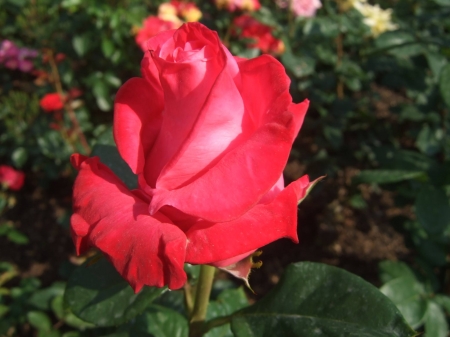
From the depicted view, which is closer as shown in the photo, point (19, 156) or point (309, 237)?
point (309, 237)

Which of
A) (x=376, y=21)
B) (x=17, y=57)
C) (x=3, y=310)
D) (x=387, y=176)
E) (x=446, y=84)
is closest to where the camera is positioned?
(x=446, y=84)

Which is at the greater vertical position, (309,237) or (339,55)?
(339,55)

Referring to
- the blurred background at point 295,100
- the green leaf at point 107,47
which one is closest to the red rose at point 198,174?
the blurred background at point 295,100

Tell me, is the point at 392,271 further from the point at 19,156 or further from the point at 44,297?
the point at 19,156

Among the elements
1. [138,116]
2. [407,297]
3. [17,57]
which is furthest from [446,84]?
[17,57]

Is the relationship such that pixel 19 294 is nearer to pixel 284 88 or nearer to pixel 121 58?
pixel 121 58

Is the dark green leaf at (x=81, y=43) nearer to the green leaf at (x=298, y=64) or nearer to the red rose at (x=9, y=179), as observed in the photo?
the red rose at (x=9, y=179)

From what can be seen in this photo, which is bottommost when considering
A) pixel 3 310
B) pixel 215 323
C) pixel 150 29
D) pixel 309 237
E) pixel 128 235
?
pixel 309 237
